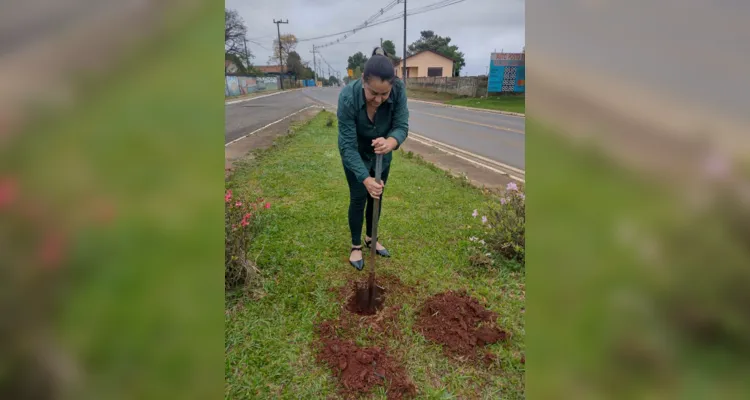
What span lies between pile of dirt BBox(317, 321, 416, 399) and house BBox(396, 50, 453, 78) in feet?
67.0

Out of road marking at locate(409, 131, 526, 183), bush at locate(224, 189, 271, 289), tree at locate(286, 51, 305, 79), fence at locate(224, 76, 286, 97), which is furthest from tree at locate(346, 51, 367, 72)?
tree at locate(286, 51, 305, 79)

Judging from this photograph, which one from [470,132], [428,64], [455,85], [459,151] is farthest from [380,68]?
[455,85]

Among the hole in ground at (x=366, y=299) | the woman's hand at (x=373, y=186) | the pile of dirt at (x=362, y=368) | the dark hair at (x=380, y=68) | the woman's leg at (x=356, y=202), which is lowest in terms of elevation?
the pile of dirt at (x=362, y=368)

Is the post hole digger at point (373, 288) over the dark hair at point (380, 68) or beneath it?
beneath

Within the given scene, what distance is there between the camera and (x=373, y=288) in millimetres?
2576

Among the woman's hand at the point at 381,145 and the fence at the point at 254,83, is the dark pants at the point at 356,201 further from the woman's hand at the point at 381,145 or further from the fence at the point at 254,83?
the fence at the point at 254,83

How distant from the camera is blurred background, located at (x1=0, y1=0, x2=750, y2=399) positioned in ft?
1.46

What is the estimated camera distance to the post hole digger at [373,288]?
241 centimetres

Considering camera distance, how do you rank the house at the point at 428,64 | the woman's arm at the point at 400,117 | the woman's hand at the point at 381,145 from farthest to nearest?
1. the house at the point at 428,64
2. the woman's arm at the point at 400,117
3. the woman's hand at the point at 381,145

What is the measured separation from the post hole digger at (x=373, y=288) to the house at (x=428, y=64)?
64.5 feet
